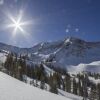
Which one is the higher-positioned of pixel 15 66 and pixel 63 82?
pixel 15 66

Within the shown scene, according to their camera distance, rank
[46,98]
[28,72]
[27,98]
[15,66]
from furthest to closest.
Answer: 1. [28,72]
2. [15,66]
3. [46,98]
4. [27,98]

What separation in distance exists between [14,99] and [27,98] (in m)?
0.99

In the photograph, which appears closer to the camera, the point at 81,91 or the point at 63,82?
the point at 81,91

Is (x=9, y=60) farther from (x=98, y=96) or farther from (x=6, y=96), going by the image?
(x=6, y=96)

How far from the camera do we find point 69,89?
155m

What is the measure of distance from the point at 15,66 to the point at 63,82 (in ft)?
154

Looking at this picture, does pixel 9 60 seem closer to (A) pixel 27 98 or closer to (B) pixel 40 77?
(B) pixel 40 77

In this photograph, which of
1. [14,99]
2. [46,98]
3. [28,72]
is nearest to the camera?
[14,99]

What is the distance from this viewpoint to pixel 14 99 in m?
11.9

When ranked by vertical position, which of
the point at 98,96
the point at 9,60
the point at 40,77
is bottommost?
the point at 98,96

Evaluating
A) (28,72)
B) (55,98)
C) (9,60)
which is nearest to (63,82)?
(28,72)

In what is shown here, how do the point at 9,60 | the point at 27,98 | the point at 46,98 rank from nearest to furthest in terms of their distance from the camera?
the point at 27,98 → the point at 46,98 → the point at 9,60

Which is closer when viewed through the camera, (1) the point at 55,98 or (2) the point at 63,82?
(1) the point at 55,98

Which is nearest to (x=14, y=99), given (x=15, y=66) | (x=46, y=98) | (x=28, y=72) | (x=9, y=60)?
(x=46, y=98)
